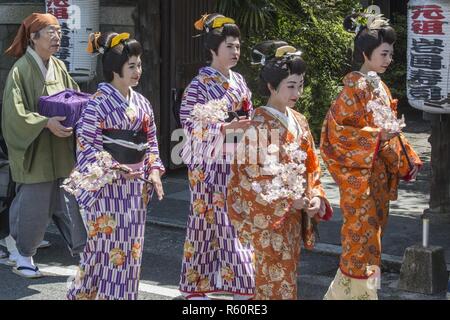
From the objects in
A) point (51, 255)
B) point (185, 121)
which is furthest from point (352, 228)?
point (51, 255)

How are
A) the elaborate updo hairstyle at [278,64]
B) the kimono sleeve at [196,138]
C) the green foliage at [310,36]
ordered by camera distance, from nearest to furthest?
1. the elaborate updo hairstyle at [278,64]
2. the kimono sleeve at [196,138]
3. the green foliage at [310,36]

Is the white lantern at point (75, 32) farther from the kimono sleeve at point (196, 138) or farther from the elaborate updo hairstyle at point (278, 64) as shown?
the elaborate updo hairstyle at point (278, 64)

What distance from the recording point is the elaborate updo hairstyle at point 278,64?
523cm

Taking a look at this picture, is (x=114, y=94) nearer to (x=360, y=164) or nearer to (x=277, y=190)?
(x=277, y=190)

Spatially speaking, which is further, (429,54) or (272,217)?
(429,54)

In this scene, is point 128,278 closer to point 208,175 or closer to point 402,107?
point 208,175

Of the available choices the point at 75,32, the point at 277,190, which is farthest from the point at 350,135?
the point at 75,32

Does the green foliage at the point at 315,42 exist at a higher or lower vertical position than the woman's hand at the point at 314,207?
higher

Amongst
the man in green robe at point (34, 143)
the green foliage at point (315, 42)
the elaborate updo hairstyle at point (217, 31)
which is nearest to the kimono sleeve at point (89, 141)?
the elaborate updo hairstyle at point (217, 31)

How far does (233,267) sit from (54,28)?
2307 millimetres

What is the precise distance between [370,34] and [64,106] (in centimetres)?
231

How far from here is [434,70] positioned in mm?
7363

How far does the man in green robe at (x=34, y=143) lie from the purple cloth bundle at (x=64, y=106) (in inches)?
3.0

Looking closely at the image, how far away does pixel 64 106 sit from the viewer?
22.2ft
